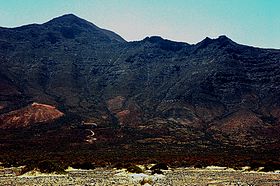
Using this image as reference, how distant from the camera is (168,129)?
558 ft

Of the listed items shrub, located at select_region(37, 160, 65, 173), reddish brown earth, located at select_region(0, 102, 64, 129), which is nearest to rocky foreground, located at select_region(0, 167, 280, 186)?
shrub, located at select_region(37, 160, 65, 173)

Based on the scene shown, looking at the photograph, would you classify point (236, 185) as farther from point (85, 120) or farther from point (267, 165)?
point (85, 120)

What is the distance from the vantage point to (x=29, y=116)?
18250 cm

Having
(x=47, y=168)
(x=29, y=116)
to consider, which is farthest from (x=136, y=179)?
(x=29, y=116)

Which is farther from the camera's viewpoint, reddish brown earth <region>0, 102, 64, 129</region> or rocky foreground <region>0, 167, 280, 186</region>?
reddish brown earth <region>0, 102, 64, 129</region>

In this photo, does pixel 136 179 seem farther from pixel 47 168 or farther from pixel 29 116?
pixel 29 116

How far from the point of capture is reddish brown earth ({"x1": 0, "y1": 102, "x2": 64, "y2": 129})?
6909 inches

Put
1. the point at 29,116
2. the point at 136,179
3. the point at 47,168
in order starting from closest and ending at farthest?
1. the point at 136,179
2. the point at 47,168
3. the point at 29,116

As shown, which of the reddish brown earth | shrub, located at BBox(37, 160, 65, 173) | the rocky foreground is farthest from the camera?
the reddish brown earth

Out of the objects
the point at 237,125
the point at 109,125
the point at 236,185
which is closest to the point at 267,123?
the point at 237,125

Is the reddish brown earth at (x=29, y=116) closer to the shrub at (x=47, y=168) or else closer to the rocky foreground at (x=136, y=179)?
the shrub at (x=47, y=168)

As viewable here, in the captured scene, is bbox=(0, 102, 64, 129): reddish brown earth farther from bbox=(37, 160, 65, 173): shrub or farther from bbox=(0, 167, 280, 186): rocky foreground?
bbox=(0, 167, 280, 186): rocky foreground

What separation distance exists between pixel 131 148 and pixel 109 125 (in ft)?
159

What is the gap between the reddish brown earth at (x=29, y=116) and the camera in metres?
176
